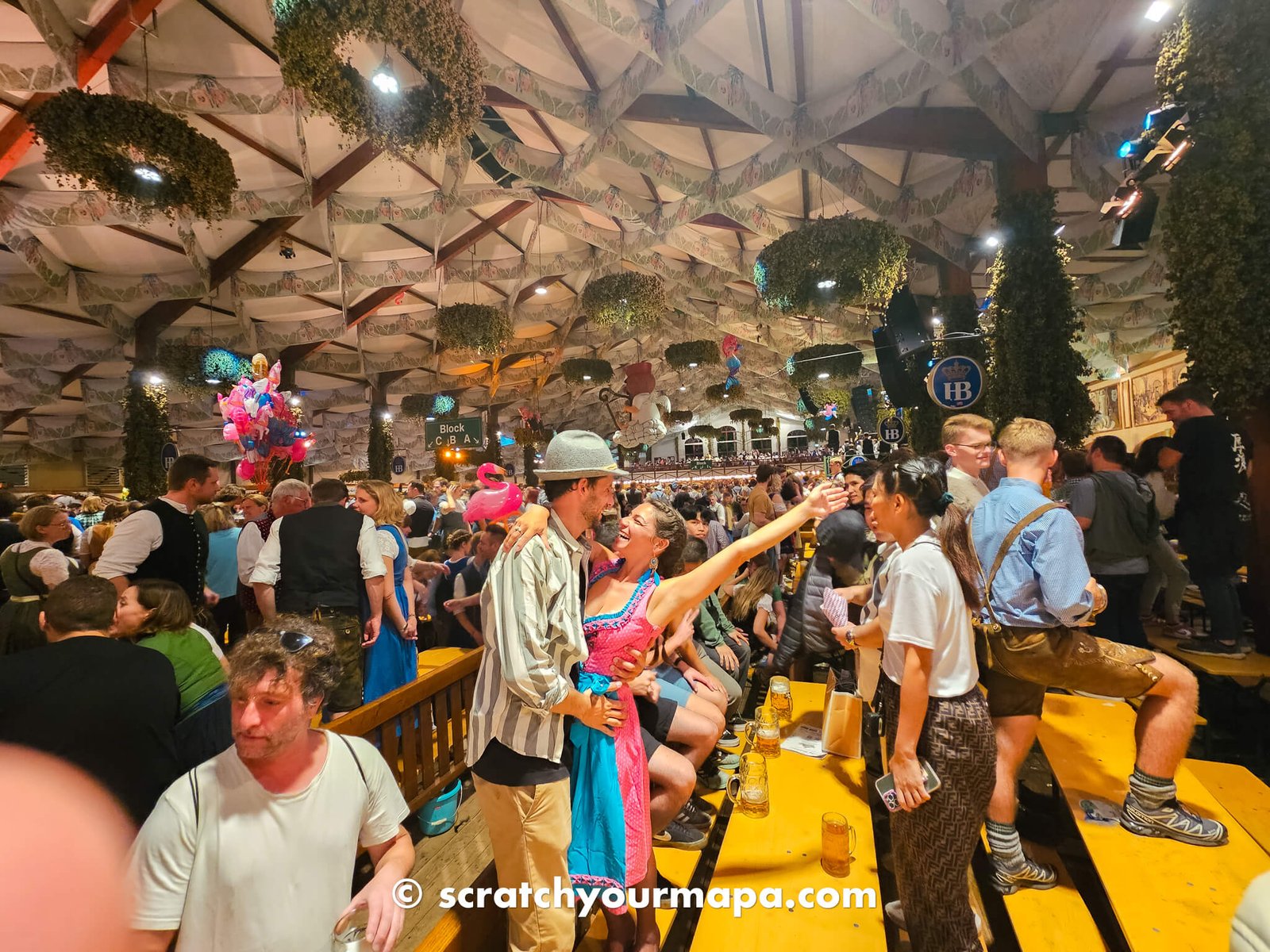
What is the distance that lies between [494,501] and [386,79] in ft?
9.57

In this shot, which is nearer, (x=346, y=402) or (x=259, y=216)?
(x=259, y=216)

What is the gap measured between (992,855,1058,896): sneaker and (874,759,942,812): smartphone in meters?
0.68

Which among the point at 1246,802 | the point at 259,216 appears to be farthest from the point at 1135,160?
the point at 259,216

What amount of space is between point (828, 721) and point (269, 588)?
9.14ft

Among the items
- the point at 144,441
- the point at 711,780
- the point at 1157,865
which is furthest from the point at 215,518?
the point at 144,441

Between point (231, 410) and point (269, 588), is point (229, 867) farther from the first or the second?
point (231, 410)

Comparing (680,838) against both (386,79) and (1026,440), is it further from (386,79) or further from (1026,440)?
(386,79)

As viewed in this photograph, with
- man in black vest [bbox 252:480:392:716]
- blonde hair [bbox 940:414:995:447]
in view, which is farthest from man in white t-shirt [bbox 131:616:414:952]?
blonde hair [bbox 940:414:995:447]

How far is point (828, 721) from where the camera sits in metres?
2.70

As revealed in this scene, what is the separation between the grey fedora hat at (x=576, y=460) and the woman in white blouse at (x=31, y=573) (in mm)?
3415

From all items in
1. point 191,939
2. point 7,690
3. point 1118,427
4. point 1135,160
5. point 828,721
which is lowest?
point 828,721

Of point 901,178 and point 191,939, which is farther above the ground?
point 901,178

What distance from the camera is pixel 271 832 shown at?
44.3 inches

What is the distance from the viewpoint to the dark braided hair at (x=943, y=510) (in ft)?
5.58
